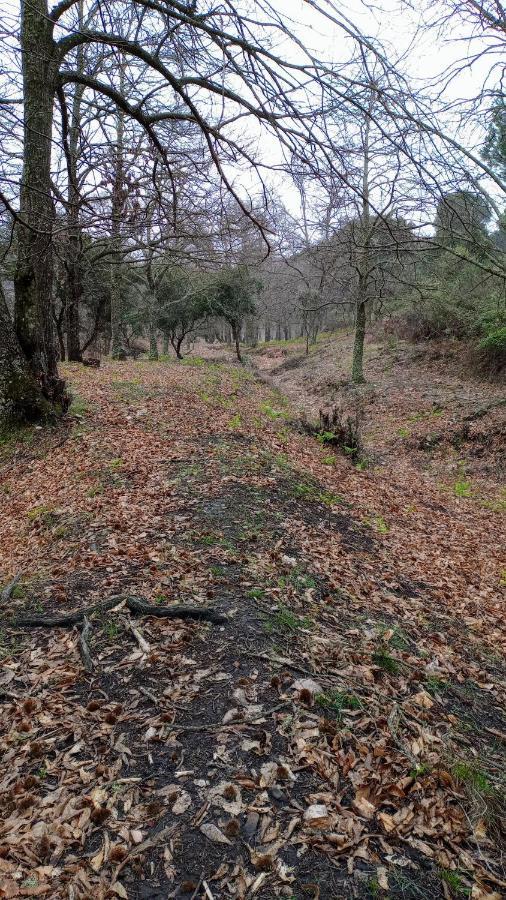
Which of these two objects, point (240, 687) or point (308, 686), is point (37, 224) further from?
point (308, 686)

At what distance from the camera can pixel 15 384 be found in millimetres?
7250

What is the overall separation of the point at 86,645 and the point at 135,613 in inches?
16.9

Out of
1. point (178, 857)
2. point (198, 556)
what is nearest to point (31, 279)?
point (198, 556)

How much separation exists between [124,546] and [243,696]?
6.56ft

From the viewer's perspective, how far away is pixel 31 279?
7016mm

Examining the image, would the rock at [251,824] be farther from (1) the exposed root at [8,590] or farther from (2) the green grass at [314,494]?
(2) the green grass at [314,494]

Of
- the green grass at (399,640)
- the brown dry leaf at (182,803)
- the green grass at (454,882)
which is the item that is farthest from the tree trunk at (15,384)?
the green grass at (454,882)

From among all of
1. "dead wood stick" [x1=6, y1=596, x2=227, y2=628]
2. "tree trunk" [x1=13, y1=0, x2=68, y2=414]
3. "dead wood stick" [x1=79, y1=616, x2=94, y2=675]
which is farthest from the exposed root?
"tree trunk" [x1=13, y1=0, x2=68, y2=414]

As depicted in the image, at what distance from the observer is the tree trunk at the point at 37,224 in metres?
6.15

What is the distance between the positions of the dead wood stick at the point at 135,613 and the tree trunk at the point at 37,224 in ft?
14.0

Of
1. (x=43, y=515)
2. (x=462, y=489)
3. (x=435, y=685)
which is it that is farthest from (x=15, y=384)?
(x=462, y=489)

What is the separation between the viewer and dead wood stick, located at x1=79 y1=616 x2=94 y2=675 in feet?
10.0

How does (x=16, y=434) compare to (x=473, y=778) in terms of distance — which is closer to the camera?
(x=473, y=778)

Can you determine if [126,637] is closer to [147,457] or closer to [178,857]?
[178,857]
